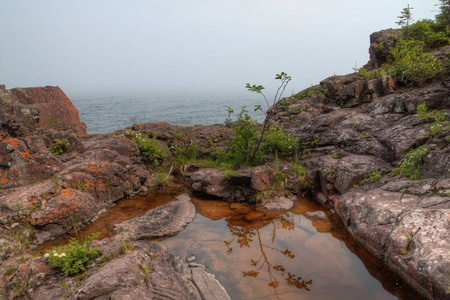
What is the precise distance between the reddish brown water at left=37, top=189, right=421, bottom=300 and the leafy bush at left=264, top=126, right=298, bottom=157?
2.69 metres

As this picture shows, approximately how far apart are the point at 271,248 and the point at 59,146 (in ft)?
27.5

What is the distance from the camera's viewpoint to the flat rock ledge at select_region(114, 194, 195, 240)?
727cm

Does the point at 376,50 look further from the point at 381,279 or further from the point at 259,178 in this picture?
the point at 381,279

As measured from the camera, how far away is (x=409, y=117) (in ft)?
32.1

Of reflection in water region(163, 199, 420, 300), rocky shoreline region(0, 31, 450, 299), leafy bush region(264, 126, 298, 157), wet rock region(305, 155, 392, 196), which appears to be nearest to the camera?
rocky shoreline region(0, 31, 450, 299)

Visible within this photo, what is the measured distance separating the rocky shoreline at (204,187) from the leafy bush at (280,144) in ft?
1.82

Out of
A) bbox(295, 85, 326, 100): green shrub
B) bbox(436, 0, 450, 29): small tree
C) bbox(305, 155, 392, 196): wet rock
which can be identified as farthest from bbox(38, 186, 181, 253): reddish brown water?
bbox(436, 0, 450, 29): small tree

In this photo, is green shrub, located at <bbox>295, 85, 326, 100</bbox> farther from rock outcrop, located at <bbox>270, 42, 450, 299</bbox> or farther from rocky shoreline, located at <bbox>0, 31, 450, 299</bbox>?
rocky shoreline, located at <bbox>0, 31, 450, 299</bbox>

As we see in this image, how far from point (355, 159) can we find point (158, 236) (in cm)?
652

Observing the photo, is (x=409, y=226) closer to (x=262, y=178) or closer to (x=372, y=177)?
(x=372, y=177)

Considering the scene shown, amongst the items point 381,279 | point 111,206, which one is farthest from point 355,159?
point 111,206

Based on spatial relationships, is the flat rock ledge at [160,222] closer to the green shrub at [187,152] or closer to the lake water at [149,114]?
the green shrub at [187,152]

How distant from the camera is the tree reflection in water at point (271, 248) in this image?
17.9 ft

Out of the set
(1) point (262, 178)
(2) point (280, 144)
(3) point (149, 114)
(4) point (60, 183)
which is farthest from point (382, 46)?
(3) point (149, 114)
